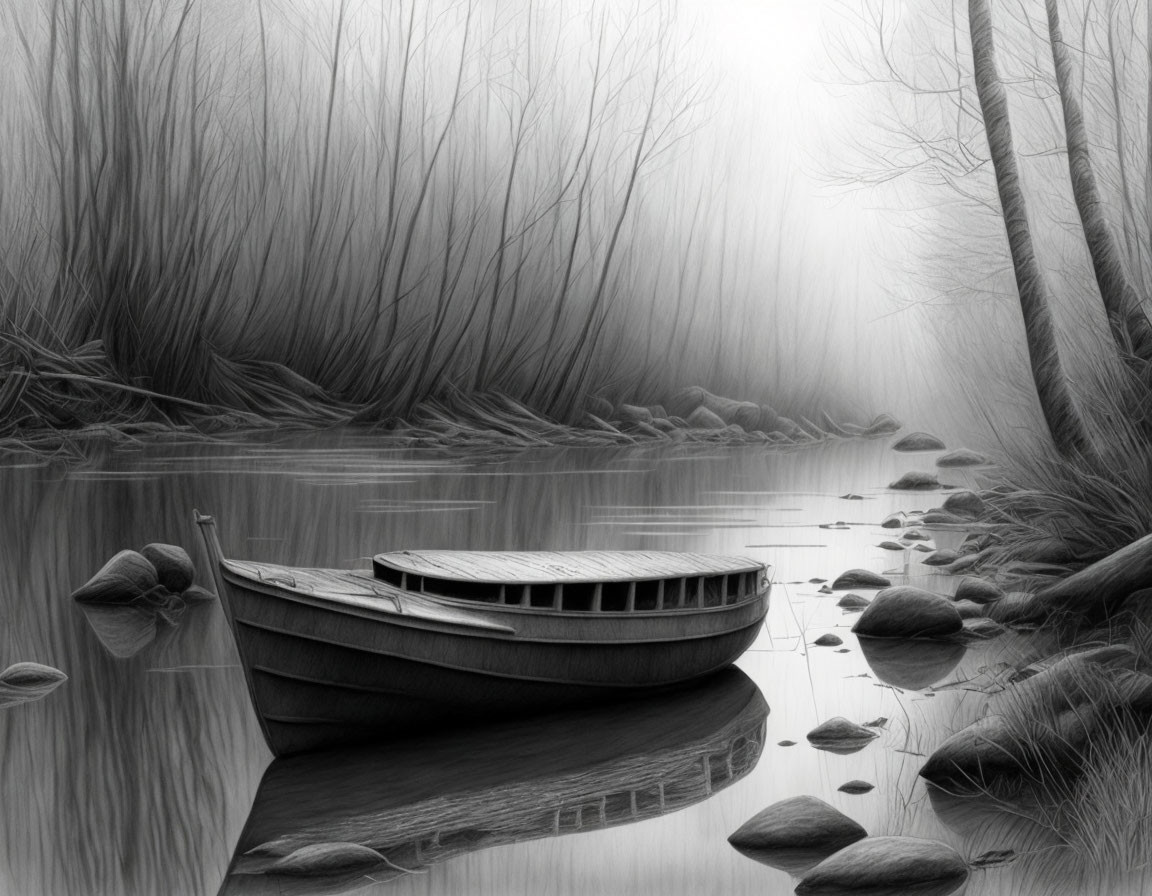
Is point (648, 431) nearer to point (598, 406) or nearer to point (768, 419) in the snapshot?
point (598, 406)

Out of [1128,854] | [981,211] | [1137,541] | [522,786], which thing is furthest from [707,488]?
[1128,854]

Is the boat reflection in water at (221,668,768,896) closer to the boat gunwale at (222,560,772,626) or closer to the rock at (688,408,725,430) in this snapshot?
the boat gunwale at (222,560,772,626)

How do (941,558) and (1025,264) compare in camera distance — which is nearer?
(1025,264)

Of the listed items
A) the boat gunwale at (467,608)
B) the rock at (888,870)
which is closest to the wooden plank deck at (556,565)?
the boat gunwale at (467,608)

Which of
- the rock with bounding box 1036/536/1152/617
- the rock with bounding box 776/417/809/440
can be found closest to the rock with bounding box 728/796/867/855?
the rock with bounding box 1036/536/1152/617

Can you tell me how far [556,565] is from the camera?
15.9ft

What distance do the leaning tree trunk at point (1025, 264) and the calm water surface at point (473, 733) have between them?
1.32 metres

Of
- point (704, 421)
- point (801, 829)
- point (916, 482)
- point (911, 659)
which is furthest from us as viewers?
point (916, 482)

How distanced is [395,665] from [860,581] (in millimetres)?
3544

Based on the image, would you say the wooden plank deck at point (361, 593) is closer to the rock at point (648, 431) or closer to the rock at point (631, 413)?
the rock at point (648, 431)

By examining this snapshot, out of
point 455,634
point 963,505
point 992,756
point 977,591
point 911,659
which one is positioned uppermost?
point 963,505

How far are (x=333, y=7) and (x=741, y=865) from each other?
7.64 meters

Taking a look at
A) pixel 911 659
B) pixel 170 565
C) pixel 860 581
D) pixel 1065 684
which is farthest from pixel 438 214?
pixel 1065 684

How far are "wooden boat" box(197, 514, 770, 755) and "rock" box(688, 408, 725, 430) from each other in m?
2.66
